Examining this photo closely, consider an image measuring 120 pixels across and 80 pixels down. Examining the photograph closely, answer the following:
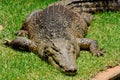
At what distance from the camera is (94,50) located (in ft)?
27.5

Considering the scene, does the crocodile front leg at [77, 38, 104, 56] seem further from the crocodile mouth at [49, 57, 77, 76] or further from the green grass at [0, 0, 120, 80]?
the crocodile mouth at [49, 57, 77, 76]

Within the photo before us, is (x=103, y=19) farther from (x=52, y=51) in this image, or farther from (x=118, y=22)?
(x=52, y=51)

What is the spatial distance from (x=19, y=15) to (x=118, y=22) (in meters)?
2.28

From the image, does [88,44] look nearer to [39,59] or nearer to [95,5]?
[39,59]

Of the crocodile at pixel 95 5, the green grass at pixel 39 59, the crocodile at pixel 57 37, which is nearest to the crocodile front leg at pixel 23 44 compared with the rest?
the crocodile at pixel 57 37

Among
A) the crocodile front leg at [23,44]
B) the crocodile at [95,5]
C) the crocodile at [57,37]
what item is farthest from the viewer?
the crocodile at [95,5]

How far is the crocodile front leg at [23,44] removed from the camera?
27.5ft

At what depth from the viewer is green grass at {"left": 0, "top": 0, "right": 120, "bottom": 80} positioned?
7465mm

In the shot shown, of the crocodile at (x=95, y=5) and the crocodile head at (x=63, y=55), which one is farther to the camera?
the crocodile at (x=95, y=5)

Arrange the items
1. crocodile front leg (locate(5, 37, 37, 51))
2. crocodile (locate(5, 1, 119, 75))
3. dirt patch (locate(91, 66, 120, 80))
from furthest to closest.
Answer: crocodile front leg (locate(5, 37, 37, 51)) < crocodile (locate(5, 1, 119, 75)) < dirt patch (locate(91, 66, 120, 80))

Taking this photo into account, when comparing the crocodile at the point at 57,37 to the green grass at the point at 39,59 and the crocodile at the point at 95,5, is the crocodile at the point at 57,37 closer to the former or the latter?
the green grass at the point at 39,59

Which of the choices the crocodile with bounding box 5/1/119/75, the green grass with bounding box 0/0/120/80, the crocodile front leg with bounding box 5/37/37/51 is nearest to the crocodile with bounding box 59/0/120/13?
the green grass with bounding box 0/0/120/80

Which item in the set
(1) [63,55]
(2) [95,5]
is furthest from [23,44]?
(2) [95,5]

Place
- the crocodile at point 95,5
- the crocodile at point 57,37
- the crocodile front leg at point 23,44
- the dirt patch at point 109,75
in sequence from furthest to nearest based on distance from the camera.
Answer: the crocodile at point 95,5 < the crocodile front leg at point 23,44 < the crocodile at point 57,37 < the dirt patch at point 109,75
